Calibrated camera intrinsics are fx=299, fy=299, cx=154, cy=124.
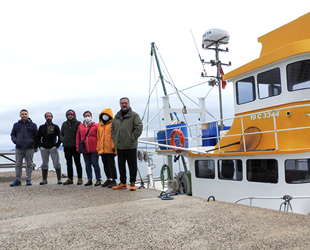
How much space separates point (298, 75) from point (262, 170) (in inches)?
80.0

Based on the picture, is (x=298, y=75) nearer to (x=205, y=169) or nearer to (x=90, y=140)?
(x=205, y=169)

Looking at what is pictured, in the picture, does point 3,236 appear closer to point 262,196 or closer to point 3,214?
point 3,214

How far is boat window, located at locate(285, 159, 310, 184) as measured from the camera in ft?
18.4

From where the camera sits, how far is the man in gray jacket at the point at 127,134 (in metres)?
5.90

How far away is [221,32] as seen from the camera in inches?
380

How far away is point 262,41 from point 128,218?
588cm

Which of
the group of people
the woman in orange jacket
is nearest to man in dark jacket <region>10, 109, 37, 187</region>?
the group of people

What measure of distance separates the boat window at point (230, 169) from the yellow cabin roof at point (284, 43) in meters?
2.03

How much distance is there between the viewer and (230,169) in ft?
22.7

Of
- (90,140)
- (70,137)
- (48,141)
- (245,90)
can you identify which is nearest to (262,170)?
(245,90)

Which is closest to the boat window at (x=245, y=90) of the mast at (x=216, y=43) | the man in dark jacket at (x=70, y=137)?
the mast at (x=216, y=43)

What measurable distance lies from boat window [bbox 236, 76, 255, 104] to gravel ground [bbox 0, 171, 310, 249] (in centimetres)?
324

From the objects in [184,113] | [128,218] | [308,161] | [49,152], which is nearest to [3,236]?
[128,218]

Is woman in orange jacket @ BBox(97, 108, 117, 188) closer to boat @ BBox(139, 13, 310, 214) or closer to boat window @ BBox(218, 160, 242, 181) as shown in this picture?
boat @ BBox(139, 13, 310, 214)
